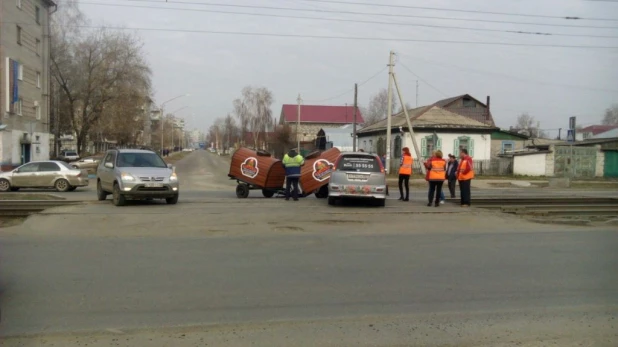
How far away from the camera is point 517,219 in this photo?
1345 cm

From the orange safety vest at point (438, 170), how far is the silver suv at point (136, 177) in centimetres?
758

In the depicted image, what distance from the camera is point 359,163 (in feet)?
50.7

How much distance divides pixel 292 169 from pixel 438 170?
14.8ft

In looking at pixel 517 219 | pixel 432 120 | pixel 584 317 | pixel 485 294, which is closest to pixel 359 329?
pixel 485 294

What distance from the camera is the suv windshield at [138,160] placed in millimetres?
Answer: 15977

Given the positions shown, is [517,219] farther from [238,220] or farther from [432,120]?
[432,120]

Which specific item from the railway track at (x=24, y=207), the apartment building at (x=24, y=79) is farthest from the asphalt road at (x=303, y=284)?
the apartment building at (x=24, y=79)

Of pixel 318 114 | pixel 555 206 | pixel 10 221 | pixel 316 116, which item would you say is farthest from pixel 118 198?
pixel 318 114

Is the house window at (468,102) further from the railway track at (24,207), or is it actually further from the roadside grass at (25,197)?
the railway track at (24,207)

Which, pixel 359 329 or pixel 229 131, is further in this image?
pixel 229 131

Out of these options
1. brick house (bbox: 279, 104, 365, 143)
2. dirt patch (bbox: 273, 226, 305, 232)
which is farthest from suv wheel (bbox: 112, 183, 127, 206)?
brick house (bbox: 279, 104, 365, 143)

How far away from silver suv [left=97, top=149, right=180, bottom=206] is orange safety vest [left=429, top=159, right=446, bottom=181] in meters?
7.58

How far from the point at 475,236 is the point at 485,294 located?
14.5 feet

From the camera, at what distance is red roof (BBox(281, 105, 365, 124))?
103 metres
